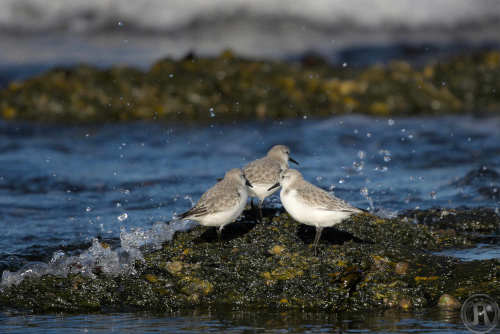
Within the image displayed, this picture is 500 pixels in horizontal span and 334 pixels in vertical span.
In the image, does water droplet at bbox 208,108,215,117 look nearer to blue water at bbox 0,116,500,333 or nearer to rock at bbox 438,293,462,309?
blue water at bbox 0,116,500,333

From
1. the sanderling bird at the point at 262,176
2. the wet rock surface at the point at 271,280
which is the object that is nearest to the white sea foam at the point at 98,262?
the wet rock surface at the point at 271,280

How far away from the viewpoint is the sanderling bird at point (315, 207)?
6062 millimetres

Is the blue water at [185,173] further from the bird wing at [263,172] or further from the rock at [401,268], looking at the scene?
the bird wing at [263,172]

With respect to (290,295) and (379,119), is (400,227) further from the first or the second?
(379,119)

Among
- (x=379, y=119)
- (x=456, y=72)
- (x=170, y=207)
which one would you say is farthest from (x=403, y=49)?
(x=170, y=207)

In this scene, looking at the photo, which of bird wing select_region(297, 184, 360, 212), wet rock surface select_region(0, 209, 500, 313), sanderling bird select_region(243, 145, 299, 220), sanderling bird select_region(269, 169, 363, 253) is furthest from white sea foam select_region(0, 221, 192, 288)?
bird wing select_region(297, 184, 360, 212)

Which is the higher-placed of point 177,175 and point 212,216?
point 177,175

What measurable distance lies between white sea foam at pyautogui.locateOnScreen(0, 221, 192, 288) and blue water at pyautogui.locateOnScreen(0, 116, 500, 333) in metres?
0.58

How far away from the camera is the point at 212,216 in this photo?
Answer: 20.5 feet

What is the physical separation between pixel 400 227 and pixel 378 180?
3.69 m

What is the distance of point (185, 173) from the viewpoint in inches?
452
